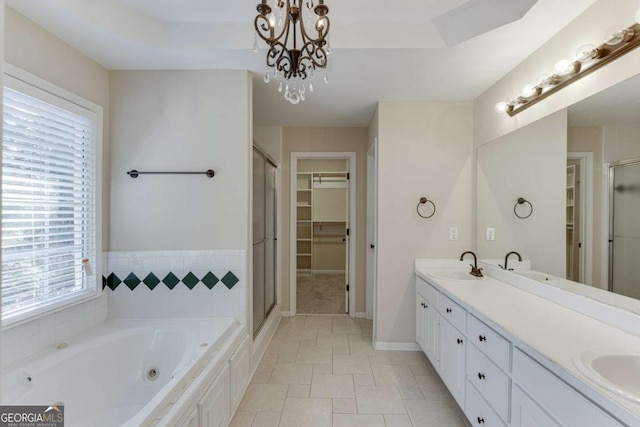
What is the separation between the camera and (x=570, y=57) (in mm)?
1790

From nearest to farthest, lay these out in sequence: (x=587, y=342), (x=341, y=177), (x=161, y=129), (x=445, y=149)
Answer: (x=587, y=342)
(x=161, y=129)
(x=445, y=149)
(x=341, y=177)

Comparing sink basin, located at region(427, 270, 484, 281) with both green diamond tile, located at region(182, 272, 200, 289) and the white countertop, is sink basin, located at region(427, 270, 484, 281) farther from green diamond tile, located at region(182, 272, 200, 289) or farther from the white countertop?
green diamond tile, located at region(182, 272, 200, 289)

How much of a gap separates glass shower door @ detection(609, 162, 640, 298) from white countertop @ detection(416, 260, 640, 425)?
224 mm

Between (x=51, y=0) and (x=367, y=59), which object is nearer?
(x=51, y=0)

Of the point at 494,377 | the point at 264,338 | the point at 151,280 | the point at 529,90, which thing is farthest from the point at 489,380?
the point at 151,280

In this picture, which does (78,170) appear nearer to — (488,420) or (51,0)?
(51,0)

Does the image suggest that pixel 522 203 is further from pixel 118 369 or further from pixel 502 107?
pixel 118 369

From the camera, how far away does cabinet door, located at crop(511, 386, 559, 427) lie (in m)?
1.27

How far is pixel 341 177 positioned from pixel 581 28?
484 cm

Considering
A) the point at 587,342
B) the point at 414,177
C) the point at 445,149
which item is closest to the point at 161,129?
the point at 414,177

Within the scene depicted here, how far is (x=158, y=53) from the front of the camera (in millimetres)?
2133

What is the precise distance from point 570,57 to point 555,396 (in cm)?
177

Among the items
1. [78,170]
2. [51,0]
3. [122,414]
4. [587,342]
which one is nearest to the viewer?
[587,342]

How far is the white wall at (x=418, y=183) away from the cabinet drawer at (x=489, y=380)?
1102 mm
